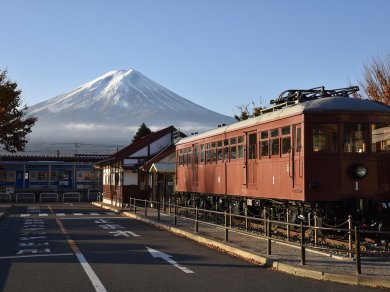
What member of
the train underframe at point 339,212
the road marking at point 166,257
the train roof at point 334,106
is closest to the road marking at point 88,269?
the road marking at point 166,257

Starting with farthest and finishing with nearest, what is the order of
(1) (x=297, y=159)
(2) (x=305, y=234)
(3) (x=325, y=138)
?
(2) (x=305, y=234)
(1) (x=297, y=159)
(3) (x=325, y=138)

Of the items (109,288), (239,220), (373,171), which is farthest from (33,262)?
(239,220)

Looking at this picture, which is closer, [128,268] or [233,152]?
[128,268]

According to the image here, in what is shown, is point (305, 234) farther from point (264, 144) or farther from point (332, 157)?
point (264, 144)

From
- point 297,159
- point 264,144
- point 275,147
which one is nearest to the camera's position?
point 297,159

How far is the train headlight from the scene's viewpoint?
13.9 m

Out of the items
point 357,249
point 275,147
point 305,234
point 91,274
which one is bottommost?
point 91,274

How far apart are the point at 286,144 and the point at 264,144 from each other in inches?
59.3

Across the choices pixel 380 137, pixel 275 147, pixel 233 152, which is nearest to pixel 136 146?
pixel 233 152

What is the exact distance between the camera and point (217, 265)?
11.0 m

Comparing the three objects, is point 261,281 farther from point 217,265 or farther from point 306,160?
point 306,160

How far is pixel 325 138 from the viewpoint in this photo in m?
14.0

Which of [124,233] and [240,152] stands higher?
[240,152]

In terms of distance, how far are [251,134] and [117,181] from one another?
25.0 metres
